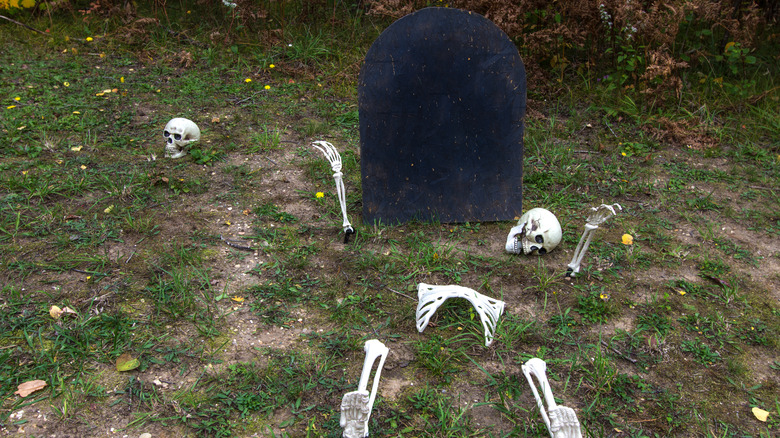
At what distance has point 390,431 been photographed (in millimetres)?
2396

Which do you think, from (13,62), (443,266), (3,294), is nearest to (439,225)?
(443,266)

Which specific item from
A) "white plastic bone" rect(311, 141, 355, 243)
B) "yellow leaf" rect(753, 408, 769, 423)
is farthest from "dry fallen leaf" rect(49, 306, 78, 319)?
"yellow leaf" rect(753, 408, 769, 423)

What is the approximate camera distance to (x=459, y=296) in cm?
286

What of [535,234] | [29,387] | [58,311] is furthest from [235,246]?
[535,234]

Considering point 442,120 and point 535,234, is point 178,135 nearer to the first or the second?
point 442,120

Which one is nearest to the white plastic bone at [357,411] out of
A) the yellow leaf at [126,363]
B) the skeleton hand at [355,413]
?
the skeleton hand at [355,413]

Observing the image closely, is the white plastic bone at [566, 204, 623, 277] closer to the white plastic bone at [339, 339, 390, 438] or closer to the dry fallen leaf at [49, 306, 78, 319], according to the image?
the white plastic bone at [339, 339, 390, 438]

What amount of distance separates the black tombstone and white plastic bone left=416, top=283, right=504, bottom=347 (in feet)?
3.00

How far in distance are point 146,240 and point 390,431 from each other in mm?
1916

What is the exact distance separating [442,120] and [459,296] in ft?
3.84

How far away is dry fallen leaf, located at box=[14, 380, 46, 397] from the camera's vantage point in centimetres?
246

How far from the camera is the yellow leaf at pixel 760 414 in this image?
249 cm

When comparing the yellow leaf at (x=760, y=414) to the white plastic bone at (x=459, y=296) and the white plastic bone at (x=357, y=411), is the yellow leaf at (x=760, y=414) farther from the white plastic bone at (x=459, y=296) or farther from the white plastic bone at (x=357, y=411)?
the white plastic bone at (x=357, y=411)

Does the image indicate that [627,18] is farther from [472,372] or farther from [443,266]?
[472,372]
